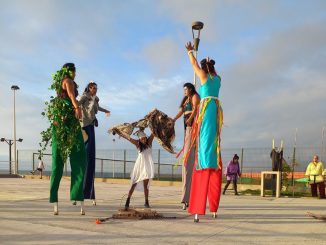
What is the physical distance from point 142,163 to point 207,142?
1.62 meters

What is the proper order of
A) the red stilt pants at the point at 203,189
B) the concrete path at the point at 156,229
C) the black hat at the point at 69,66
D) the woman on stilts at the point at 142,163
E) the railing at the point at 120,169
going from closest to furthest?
the concrete path at the point at 156,229 → the red stilt pants at the point at 203,189 → the black hat at the point at 69,66 → the woman on stilts at the point at 142,163 → the railing at the point at 120,169

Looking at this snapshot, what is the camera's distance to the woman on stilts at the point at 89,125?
673 cm

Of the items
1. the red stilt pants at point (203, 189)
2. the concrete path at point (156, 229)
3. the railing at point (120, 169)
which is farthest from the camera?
the railing at point (120, 169)

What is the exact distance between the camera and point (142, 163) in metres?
6.54

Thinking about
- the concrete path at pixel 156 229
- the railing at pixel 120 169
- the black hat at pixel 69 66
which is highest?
the black hat at pixel 69 66

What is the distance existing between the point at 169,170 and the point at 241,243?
1903cm

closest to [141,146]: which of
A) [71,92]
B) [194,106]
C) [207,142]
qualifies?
[194,106]

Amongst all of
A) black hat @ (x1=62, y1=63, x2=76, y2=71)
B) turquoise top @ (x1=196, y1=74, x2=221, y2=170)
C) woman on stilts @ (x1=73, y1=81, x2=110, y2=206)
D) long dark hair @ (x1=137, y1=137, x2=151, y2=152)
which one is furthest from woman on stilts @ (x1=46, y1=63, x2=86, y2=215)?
turquoise top @ (x1=196, y1=74, x2=221, y2=170)

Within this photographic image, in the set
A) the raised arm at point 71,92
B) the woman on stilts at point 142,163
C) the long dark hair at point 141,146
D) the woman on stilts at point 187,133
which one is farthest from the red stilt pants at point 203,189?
the raised arm at point 71,92

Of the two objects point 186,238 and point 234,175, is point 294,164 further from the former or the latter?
point 186,238

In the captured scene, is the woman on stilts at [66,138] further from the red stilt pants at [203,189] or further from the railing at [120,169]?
the railing at [120,169]

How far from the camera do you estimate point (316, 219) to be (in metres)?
5.66

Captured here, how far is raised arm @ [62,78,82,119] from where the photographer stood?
5598 millimetres

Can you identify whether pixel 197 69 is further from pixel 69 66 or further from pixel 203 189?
pixel 69 66
